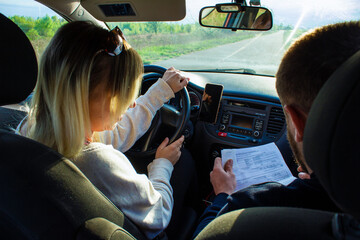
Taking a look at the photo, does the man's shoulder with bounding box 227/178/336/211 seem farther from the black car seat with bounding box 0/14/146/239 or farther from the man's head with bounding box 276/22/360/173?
the black car seat with bounding box 0/14/146/239

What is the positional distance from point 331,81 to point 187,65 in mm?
3054

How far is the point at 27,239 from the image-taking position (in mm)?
849

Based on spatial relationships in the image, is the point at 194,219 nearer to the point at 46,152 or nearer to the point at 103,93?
the point at 103,93

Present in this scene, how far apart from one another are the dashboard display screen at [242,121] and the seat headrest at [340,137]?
2.12 metres

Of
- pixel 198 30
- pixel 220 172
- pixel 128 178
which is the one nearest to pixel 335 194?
pixel 128 178

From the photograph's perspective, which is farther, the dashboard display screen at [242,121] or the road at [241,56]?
the road at [241,56]

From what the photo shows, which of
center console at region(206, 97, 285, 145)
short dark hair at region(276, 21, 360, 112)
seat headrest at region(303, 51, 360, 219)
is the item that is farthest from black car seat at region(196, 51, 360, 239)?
center console at region(206, 97, 285, 145)

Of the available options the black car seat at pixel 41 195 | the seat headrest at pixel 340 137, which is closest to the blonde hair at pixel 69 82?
the black car seat at pixel 41 195

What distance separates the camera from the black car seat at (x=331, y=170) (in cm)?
56

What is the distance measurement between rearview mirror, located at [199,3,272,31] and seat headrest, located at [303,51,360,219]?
161cm

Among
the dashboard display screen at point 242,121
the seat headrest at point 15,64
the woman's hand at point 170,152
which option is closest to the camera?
the seat headrest at point 15,64

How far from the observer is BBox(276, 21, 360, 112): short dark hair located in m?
0.78

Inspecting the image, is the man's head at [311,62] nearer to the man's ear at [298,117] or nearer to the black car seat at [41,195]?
the man's ear at [298,117]

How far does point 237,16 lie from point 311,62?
5.03ft
